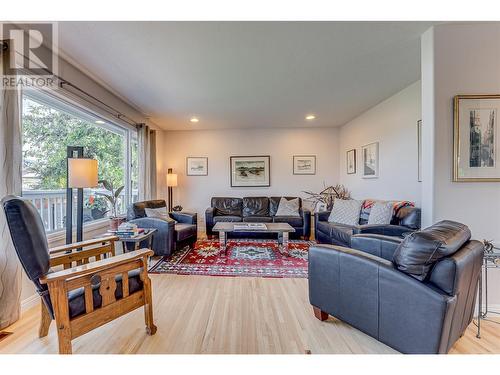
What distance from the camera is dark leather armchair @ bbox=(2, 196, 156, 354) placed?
1.27m

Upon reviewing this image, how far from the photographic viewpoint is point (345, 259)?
1569 mm

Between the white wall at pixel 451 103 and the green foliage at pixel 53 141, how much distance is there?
3.89 meters

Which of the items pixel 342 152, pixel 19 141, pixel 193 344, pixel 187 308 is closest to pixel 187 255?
pixel 187 308

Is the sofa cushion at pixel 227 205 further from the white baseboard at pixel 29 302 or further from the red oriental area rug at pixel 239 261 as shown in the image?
the white baseboard at pixel 29 302

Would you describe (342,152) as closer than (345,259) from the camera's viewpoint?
No

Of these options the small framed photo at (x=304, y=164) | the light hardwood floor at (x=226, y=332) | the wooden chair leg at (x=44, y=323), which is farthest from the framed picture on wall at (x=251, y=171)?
the wooden chair leg at (x=44, y=323)

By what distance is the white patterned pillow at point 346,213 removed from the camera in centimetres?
361

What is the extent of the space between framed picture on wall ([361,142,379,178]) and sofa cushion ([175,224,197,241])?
331cm

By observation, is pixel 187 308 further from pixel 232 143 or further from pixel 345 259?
pixel 232 143

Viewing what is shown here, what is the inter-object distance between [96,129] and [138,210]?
1367 millimetres

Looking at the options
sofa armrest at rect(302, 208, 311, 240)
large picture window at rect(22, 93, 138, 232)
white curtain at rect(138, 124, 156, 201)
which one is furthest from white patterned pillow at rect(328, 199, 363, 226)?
large picture window at rect(22, 93, 138, 232)

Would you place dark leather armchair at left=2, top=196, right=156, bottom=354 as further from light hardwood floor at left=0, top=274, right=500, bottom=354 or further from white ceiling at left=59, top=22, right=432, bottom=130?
white ceiling at left=59, top=22, right=432, bottom=130

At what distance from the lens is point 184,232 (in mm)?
3518

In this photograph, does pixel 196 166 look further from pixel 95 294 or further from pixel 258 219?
pixel 95 294
